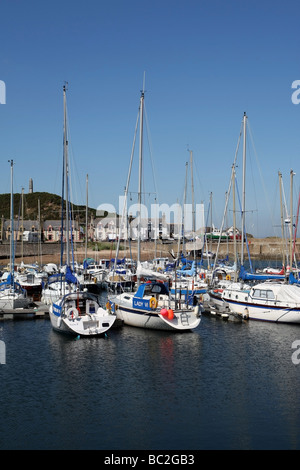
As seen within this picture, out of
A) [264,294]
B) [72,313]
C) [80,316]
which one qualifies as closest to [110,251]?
[264,294]

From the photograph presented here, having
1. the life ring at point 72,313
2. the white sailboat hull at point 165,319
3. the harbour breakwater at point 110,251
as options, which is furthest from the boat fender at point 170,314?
the harbour breakwater at point 110,251

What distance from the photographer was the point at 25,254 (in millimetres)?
120938

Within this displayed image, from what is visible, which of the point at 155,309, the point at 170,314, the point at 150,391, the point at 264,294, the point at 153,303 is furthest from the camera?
the point at 264,294

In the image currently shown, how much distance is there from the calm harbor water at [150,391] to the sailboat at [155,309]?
87 centimetres

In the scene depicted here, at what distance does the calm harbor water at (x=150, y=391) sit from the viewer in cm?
1880

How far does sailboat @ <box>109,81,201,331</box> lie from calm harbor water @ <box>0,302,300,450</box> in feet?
2.86

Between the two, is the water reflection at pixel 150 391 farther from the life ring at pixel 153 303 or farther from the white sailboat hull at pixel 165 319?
the life ring at pixel 153 303

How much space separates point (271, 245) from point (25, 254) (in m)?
76.2

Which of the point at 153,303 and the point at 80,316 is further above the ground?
the point at 153,303

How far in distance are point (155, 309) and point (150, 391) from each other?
12.3m

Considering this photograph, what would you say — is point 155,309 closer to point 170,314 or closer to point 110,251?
point 170,314

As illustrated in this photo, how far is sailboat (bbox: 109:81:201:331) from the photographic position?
116 ft

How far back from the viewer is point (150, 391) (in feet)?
78.3
